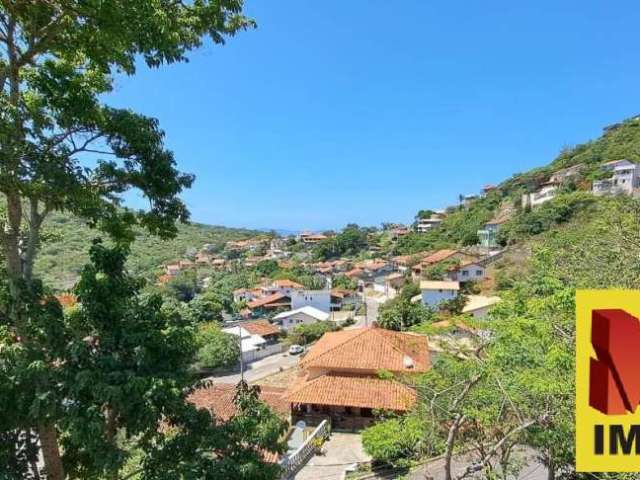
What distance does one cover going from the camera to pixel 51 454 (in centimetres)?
431

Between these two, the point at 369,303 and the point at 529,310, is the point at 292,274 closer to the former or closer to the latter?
the point at 369,303

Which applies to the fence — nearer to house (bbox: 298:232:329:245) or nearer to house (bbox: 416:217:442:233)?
house (bbox: 416:217:442:233)

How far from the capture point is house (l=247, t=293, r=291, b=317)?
162ft

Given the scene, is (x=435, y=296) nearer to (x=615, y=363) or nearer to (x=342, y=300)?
(x=342, y=300)

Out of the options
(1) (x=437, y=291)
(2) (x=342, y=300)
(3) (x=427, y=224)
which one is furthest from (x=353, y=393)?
(3) (x=427, y=224)

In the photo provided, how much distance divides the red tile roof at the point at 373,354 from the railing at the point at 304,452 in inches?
118

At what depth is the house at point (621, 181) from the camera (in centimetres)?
4491

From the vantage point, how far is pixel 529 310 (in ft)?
22.2

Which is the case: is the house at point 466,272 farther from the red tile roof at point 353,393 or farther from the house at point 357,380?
the red tile roof at point 353,393

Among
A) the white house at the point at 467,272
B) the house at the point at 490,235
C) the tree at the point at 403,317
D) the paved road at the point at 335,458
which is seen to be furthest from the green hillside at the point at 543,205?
the paved road at the point at 335,458

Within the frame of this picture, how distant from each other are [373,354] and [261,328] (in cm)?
2072

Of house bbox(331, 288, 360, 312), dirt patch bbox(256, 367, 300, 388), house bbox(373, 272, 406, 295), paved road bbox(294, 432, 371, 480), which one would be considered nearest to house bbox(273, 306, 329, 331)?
house bbox(331, 288, 360, 312)

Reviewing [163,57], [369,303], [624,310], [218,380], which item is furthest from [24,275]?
[369,303]

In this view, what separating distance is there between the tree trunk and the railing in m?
8.19
